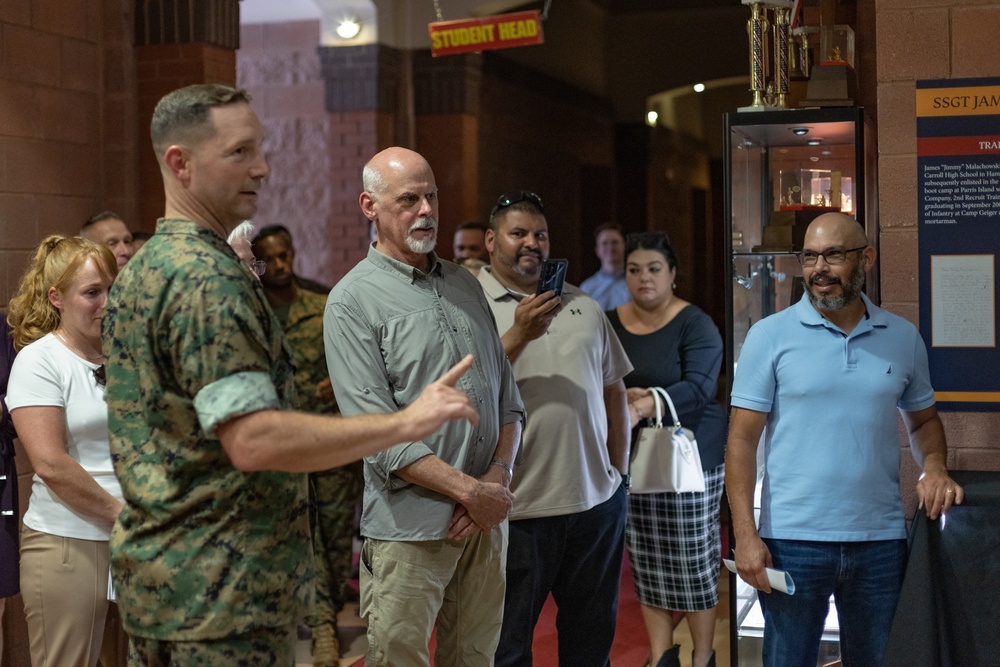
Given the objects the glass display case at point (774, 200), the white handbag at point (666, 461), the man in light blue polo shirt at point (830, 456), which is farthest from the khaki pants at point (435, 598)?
the white handbag at point (666, 461)

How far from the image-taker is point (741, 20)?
346 inches

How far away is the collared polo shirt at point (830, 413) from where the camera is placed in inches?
112

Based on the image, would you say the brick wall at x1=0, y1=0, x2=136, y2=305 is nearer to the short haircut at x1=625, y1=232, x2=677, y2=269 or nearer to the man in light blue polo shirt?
the short haircut at x1=625, y1=232, x2=677, y2=269

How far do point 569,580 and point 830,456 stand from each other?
1.00 metres

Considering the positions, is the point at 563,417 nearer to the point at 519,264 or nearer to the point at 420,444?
the point at 519,264

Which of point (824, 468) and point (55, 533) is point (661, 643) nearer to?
point (824, 468)

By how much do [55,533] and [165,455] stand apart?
53.4 inches

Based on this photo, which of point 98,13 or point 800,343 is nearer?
point 800,343

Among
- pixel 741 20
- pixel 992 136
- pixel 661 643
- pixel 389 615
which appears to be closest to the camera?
pixel 389 615

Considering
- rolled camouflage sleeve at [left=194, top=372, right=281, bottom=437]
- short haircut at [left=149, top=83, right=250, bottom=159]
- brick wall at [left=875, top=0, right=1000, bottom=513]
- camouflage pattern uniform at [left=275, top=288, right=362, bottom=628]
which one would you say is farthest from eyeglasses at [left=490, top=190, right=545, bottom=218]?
rolled camouflage sleeve at [left=194, top=372, right=281, bottom=437]

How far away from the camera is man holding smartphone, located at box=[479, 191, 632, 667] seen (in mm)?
3344

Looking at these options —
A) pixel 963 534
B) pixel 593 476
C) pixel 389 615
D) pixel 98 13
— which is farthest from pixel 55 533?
pixel 98 13

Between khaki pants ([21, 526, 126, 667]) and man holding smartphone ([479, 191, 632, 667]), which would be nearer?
khaki pants ([21, 526, 126, 667])

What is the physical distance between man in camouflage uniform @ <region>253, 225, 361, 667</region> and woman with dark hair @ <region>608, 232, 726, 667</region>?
1305 millimetres
